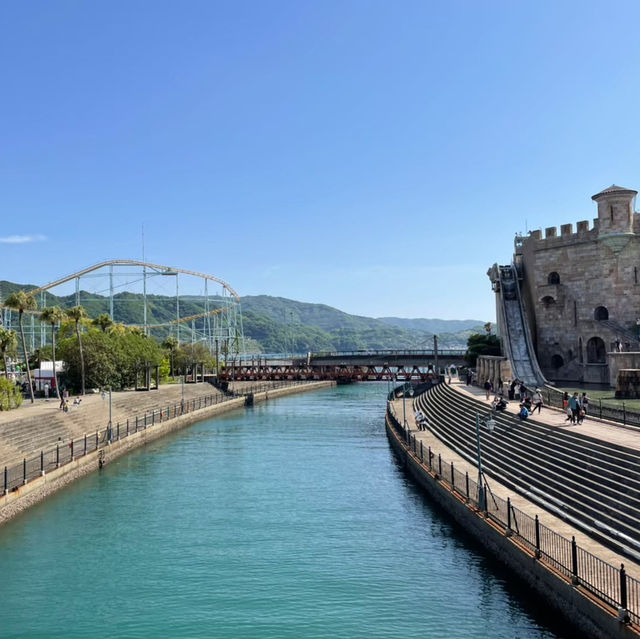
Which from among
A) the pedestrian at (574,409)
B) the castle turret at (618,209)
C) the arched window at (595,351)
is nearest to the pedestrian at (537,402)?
the pedestrian at (574,409)

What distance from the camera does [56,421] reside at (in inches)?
1797

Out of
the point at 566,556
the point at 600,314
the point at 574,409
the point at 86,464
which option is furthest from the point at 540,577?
the point at 600,314

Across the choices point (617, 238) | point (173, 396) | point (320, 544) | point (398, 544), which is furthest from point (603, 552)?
point (173, 396)

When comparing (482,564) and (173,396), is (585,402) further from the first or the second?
(173,396)

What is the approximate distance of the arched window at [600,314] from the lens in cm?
5472

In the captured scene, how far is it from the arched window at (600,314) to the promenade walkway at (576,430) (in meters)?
16.3

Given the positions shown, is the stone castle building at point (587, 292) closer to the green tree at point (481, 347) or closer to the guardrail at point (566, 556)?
the green tree at point (481, 347)

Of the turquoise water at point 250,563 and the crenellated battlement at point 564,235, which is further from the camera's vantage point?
the crenellated battlement at point 564,235

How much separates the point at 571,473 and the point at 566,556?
7.26 meters

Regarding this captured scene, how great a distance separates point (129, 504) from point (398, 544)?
14591mm

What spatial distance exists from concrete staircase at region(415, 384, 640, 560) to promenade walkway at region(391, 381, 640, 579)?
269 mm

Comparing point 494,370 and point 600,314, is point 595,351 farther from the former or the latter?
point 494,370

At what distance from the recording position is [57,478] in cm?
3406

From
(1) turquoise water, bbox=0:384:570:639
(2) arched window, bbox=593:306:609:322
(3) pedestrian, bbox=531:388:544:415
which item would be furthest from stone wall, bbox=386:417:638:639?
(2) arched window, bbox=593:306:609:322
